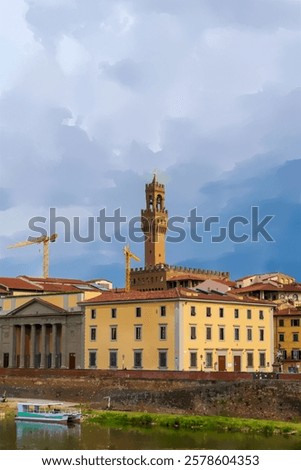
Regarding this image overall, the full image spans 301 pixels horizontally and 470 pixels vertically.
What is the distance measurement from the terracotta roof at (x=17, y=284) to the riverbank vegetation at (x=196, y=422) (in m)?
37.1

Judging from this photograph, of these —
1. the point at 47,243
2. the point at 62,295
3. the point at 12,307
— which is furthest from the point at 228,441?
the point at 47,243

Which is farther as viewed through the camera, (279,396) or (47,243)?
(47,243)

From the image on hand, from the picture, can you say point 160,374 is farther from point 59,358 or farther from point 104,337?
point 59,358

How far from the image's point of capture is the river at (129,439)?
44.1m

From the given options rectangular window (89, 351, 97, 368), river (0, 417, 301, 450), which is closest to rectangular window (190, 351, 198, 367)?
rectangular window (89, 351, 97, 368)

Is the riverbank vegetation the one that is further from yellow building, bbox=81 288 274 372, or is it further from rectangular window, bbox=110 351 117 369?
rectangular window, bbox=110 351 117 369

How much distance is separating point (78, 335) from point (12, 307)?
9.41m

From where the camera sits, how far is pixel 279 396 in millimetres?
52438

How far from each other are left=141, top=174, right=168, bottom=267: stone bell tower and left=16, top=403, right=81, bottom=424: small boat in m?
96.9

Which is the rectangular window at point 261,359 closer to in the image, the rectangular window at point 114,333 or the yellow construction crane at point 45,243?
the rectangular window at point 114,333

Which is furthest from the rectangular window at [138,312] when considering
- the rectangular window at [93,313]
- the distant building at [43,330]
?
the distant building at [43,330]

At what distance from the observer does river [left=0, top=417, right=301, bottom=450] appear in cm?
4406

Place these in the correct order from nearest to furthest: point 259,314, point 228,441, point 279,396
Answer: point 228,441
point 279,396
point 259,314

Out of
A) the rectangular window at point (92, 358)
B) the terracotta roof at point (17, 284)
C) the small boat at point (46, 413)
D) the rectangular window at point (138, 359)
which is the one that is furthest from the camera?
the terracotta roof at point (17, 284)
